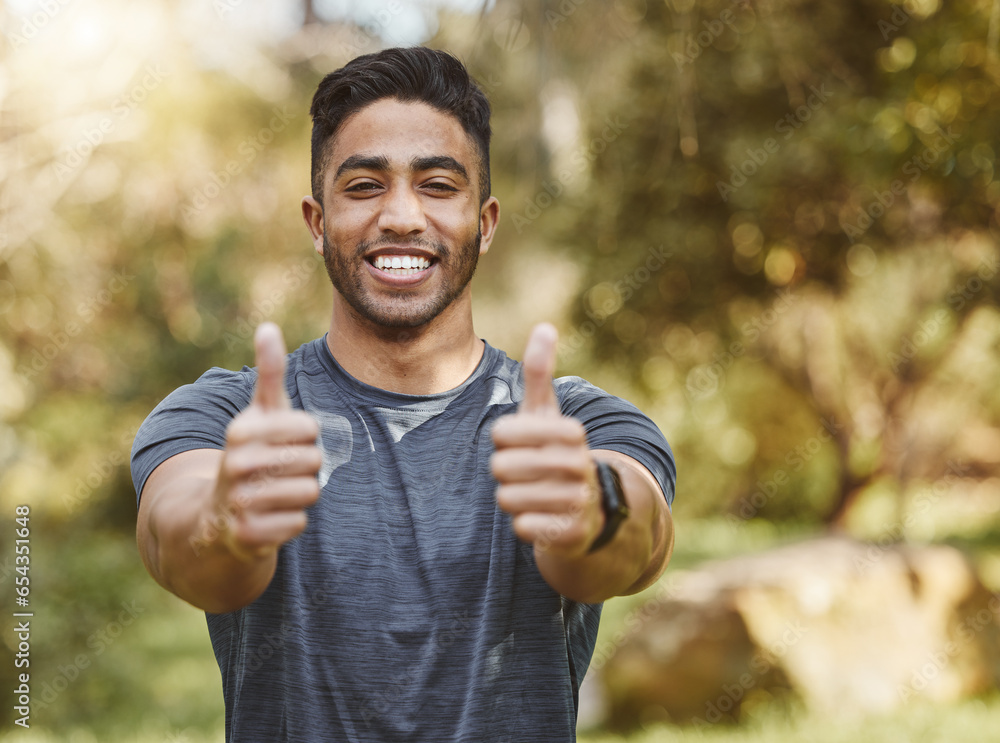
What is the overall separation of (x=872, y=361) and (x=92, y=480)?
8585 millimetres

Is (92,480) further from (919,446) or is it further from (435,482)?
(919,446)

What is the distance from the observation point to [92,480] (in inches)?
312

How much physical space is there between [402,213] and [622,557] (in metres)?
0.85

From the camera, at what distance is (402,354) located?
187cm

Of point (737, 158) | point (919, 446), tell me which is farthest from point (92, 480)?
point (919, 446)

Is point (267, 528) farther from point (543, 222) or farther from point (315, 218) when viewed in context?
point (543, 222)
